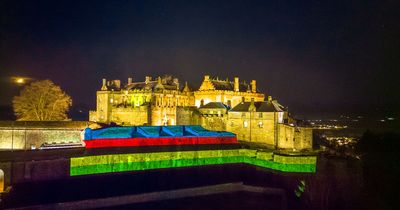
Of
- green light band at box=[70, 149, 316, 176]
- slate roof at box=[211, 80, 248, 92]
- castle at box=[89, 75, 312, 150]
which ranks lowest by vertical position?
green light band at box=[70, 149, 316, 176]

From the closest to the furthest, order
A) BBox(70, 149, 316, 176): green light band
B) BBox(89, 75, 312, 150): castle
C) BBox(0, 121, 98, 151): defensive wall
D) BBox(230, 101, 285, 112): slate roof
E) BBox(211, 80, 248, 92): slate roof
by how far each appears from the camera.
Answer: BBox(70, 149, 316, 176): green light band
BBox(0, 121, 98, 151): defensive wall
BBox(89, 75, 312, 150): castle
BBox(230, 101, 285, 112): slate roof
BBox(211, 80, 248, 92): slate roof

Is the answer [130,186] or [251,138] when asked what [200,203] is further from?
[251,138]

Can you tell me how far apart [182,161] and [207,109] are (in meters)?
16.3

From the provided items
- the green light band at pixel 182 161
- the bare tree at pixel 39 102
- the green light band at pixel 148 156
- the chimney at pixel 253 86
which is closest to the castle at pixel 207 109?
the chimney at pixel 253 86

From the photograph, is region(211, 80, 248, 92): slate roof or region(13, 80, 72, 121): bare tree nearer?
region(13, 80, 72, 121): bare tree

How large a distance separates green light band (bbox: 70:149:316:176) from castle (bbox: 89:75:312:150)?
15.7ft

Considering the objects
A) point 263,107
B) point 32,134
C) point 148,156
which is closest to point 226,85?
point 263,107

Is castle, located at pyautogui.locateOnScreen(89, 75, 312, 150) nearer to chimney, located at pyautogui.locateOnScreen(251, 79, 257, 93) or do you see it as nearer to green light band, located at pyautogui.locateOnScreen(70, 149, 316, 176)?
chimney, located at pyautogui.locateOnScreen(251, 79, 257, 93)

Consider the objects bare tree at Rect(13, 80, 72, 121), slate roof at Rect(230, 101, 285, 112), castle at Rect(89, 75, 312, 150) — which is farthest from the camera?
bare tree at Rect(13, 80, 72, 121)

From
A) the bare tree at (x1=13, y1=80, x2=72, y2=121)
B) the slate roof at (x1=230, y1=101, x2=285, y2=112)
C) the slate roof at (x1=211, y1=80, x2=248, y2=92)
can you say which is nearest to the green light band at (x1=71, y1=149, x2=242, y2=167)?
the slate roof at (x1=230, y1=101, x2=285, y2=112)

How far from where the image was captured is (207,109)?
1858 inches

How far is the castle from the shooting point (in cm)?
3816

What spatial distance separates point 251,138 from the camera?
39.8 m

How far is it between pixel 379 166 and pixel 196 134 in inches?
725
